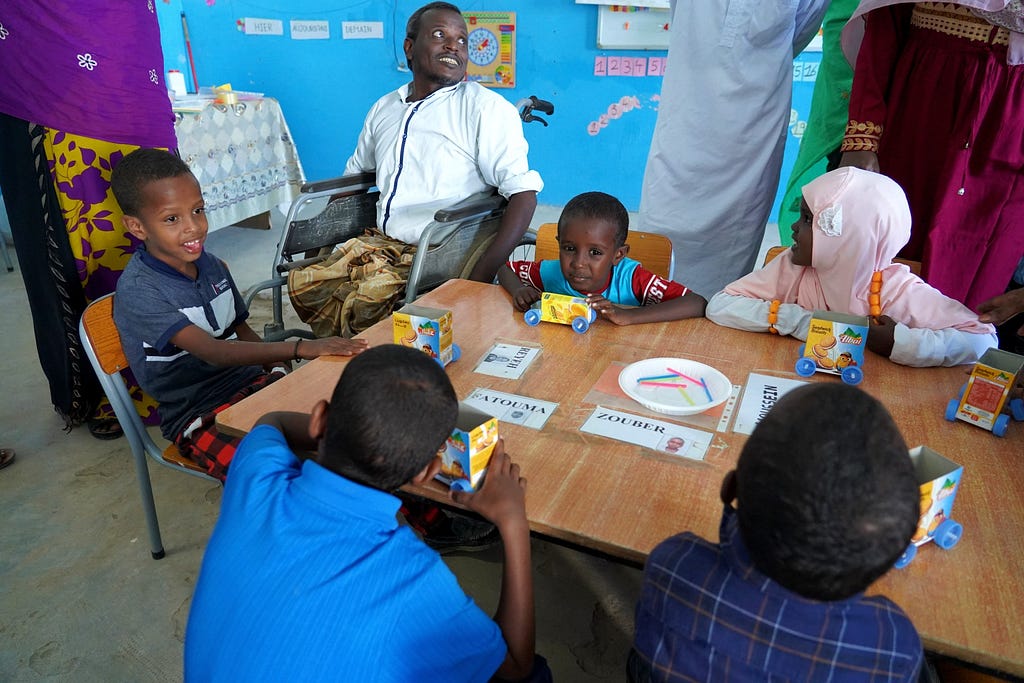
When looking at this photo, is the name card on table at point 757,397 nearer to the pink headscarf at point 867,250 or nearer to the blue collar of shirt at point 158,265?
the pink headscarf at point 867,250

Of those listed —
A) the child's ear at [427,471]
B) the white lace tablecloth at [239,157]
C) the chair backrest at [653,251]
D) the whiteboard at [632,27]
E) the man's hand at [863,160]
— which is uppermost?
the whiteboard at [632,27]

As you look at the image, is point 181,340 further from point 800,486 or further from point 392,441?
point 800,486

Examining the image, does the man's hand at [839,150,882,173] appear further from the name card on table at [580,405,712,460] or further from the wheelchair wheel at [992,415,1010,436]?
the name card on table at [580,405,712,460]

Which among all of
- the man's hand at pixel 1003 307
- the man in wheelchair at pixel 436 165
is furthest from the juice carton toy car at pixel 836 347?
the man in wheelchair at pixel 436 165

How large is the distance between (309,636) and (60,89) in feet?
6.92

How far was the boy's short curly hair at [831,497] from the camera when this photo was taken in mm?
674

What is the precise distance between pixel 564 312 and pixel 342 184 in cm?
140

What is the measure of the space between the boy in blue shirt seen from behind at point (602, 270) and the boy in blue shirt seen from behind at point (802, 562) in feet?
3.37

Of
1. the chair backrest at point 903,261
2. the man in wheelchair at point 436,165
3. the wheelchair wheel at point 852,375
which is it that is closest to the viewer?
the wheelchair wheel at point 852,375

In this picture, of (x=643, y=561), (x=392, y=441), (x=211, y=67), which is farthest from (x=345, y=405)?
(x=211, y=67)

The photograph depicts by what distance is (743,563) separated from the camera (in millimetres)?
771

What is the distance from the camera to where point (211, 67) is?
566cm

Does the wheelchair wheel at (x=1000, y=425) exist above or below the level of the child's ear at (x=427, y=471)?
below

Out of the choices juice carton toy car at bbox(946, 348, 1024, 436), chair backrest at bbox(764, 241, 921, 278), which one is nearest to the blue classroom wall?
chair backrest at bbox(764, 241, 921, 278)
